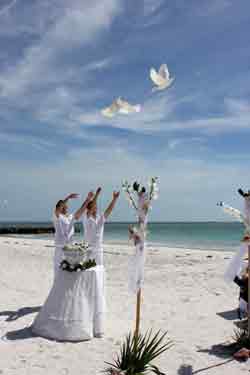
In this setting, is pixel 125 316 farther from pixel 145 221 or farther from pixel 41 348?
pixel 145 221

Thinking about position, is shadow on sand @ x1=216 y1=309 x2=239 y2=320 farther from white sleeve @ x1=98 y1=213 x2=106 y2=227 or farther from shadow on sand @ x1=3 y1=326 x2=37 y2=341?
shadow on sand @ x1=3 y1=326 x2=37 y2=341

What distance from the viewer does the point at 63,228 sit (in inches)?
315

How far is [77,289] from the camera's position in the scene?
6.39 meters

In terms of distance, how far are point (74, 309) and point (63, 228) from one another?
1.98m

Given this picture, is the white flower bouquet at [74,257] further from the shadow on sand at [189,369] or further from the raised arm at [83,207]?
the shadow on sand at [189,369]

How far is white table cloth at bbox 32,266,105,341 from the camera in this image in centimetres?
629

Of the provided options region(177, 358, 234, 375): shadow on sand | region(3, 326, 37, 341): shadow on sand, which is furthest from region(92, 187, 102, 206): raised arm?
region(177, 358, 234, 375): shadow on sand

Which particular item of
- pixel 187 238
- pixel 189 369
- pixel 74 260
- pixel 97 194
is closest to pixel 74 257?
pixel 74 260

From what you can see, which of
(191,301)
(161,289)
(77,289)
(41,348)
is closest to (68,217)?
(77,289)

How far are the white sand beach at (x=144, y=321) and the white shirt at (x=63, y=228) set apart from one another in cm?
143

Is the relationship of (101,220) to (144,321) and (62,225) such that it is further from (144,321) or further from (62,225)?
(144,321)

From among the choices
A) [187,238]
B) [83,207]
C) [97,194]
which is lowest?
[187,238]

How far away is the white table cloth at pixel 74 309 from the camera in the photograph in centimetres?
629

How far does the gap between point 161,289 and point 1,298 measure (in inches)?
151
